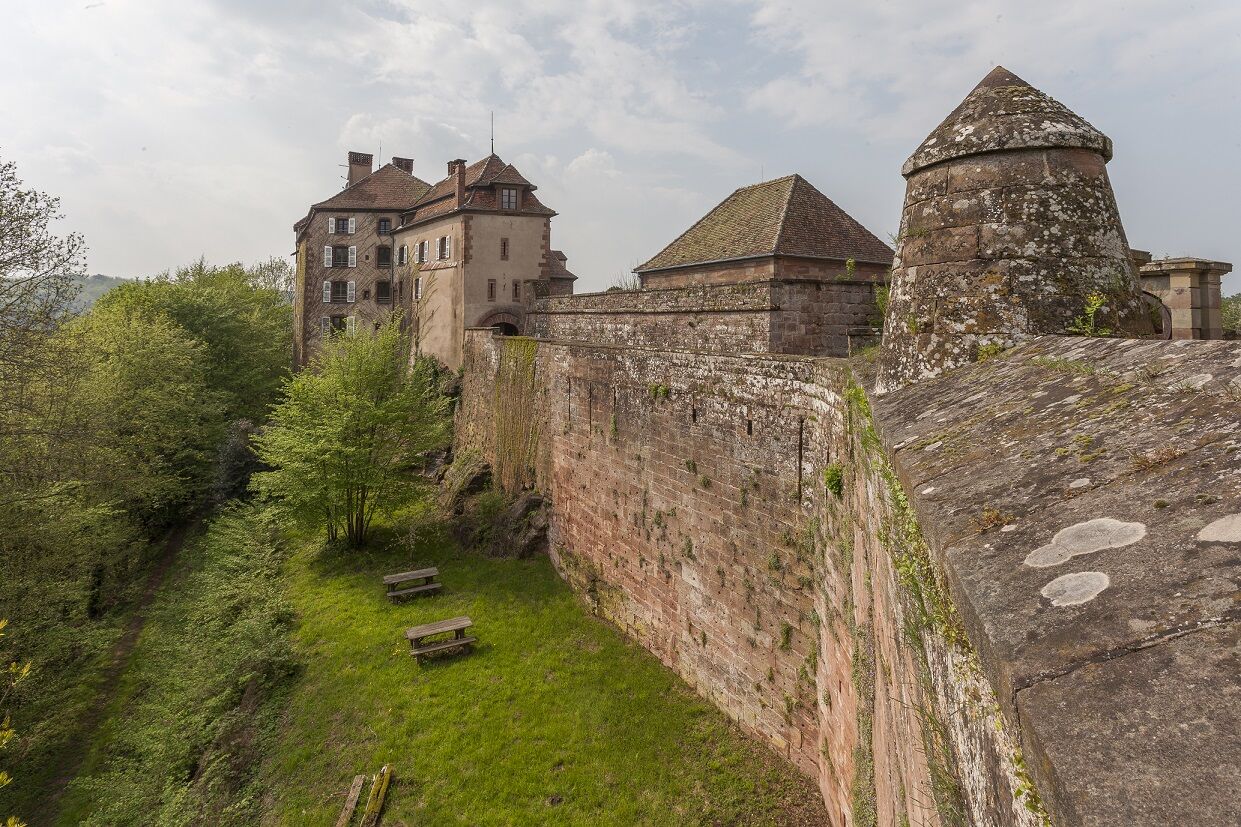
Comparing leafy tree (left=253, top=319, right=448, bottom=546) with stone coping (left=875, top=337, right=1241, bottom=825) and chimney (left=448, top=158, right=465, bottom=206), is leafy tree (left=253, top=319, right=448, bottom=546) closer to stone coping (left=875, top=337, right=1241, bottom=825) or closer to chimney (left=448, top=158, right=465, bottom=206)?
chimney (left=448, top=158, right=465, bottom=206)

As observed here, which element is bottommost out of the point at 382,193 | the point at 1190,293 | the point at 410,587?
the point at 410,587

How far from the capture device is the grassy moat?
30.7 feet

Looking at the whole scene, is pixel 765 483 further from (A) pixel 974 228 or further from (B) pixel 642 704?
(A) pixel 974 228

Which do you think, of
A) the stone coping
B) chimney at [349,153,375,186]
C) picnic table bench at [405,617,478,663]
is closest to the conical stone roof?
the stone coping

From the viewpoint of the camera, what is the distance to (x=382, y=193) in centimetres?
3791

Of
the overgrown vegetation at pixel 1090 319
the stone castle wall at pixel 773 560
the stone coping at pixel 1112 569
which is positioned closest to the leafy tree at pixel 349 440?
the stone castle wall at pixel 773 560

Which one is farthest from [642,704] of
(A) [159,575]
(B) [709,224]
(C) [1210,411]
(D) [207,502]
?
(D) [207,502]

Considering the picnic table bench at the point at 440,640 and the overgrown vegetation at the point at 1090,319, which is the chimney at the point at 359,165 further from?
the overgrown vegetation at the point at 1090,319

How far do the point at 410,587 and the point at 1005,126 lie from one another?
15.9m

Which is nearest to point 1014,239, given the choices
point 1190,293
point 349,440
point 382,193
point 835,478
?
point 835,478

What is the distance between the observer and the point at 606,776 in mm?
9750

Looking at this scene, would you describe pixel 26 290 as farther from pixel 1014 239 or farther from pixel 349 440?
pixel 1014 239

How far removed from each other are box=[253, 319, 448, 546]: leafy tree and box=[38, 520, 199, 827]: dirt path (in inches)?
174

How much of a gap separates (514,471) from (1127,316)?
53.3ft
